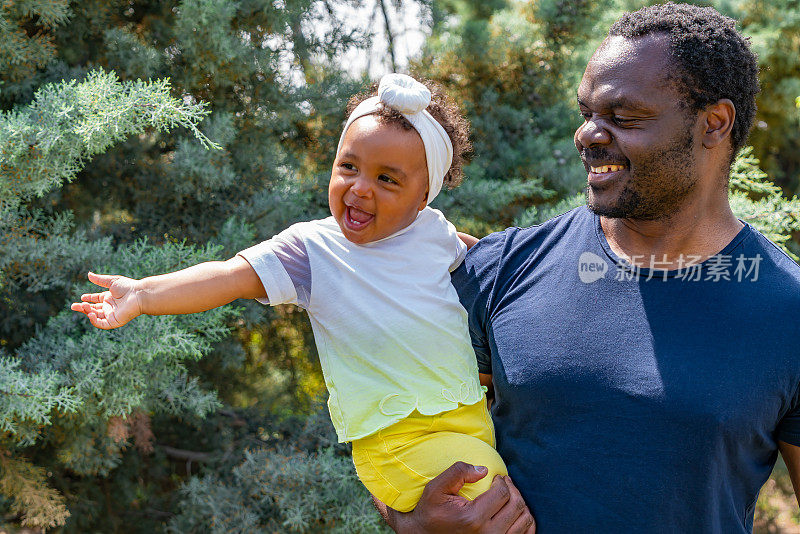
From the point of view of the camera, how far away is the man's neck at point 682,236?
1467mm

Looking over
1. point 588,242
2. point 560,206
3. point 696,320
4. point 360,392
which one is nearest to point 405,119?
point 588,242

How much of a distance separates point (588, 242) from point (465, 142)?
1.57 feet

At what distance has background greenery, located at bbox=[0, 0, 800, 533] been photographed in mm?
2277

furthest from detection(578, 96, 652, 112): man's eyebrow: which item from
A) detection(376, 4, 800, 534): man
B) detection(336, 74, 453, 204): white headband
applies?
detection(336, 74, 453, 204): white headband

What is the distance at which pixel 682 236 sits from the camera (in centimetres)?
149

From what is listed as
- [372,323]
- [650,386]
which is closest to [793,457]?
[650,386]

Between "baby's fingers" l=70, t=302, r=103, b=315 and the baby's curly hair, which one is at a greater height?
the baby's curly hair

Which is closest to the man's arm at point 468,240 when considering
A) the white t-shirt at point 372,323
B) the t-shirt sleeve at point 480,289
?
the t-shirt sleeve at point 480,289

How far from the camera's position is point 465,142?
1892mm

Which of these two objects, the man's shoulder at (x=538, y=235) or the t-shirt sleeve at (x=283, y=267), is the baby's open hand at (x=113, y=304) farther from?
the man's shoulder at (x=538, y=235)

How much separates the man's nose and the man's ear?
19cm

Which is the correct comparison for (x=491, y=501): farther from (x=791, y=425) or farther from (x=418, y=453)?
(x=791, y=425)

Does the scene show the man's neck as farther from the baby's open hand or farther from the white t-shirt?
the baby's open hand

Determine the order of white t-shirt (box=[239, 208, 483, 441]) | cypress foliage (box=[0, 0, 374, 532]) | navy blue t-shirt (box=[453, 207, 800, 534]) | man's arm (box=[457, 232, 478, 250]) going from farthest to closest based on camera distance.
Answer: cypress foliage (box=[0, 0, 374, 532])
man's arm (box=[457, 232, 478, 250])
white t-shirt (box=[239, 208, 483, 441])
navy blue t-shirt (box=[453, 207, 800, 534])
